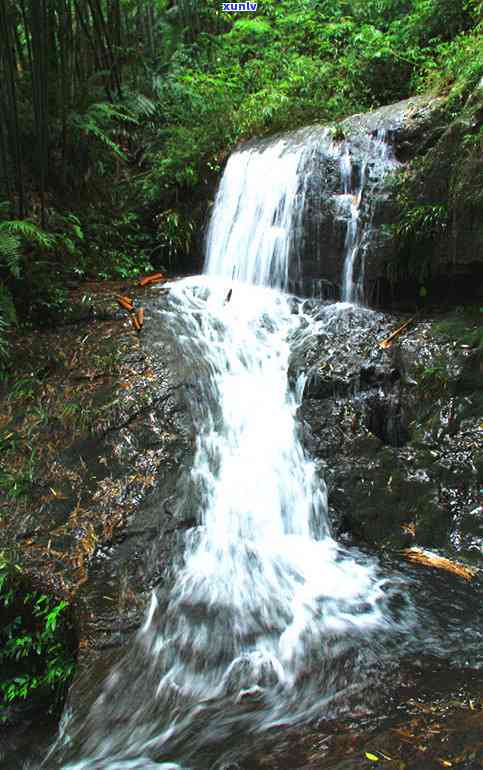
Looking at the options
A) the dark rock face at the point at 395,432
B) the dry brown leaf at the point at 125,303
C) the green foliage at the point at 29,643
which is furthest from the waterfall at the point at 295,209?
the green foliage at the point at 29,643

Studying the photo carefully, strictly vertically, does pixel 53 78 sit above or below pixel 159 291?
above


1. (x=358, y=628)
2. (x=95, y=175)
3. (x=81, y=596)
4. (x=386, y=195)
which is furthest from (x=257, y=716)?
(x=95, y=175)

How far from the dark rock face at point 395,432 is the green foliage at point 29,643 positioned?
2312 millimetres

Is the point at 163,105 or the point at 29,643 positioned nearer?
the point at 29,643

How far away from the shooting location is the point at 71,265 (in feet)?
20.7

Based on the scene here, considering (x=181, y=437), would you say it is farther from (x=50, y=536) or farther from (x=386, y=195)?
(x=386, y=195)

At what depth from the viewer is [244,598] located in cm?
364

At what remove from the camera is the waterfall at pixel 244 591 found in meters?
2.82

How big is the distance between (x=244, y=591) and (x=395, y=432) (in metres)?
2.08

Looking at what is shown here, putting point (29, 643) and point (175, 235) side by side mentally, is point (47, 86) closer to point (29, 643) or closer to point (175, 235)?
point (175, 235)

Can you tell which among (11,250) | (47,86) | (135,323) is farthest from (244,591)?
(47,86)

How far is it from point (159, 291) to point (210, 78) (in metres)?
6.62

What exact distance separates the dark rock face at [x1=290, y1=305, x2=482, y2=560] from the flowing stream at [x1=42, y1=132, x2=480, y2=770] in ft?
0.74

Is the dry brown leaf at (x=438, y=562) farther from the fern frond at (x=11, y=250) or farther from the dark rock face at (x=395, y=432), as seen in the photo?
the fern frond at (x=11, y=250)
